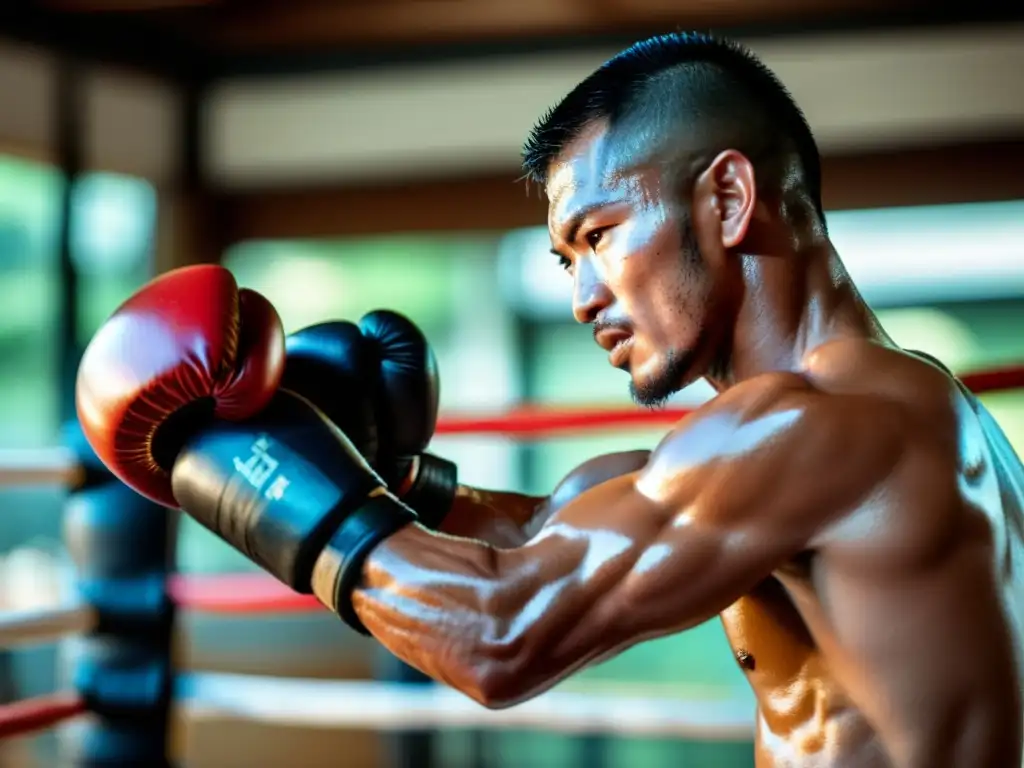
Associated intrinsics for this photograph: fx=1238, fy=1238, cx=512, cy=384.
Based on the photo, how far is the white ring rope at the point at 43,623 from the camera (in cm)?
164

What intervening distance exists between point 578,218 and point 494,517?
0.41m

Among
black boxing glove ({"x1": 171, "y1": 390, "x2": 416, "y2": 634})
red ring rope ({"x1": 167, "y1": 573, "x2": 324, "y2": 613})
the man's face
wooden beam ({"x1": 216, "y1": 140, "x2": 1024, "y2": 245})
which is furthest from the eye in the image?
wooden beam ({"x1": 216, "y1": 140, "x2": 1024, "y2": 245})

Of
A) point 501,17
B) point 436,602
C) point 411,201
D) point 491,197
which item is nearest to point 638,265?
point 436,602

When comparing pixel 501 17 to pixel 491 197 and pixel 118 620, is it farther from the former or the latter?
pixel 118 620

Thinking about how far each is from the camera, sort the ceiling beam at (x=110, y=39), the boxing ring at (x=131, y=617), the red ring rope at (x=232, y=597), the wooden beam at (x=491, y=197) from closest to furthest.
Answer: the boxing ring at (x=131, y=617), the red ring rope at (x=232, y=597), the ceiling beam at (x=110, y=39), the wooden beam at (x=491, y=197)

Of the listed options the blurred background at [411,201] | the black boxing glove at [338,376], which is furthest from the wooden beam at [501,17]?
the black boxing glove at [338,376]

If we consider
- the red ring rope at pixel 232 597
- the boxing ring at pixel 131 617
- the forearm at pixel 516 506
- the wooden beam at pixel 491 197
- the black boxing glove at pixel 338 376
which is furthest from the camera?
the wooden beam at pixel 491 197

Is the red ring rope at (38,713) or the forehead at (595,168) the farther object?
the red ring rope at (38,713)

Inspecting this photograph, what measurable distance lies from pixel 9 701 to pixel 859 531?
3180mm

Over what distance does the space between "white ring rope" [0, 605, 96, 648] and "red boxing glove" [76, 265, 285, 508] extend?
2.40 feet

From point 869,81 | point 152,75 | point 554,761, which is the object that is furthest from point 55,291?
point 869,81

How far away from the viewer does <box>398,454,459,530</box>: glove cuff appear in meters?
1.29

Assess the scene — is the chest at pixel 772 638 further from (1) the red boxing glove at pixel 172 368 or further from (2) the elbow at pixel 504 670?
(1) the red boxing glove at pixel 172 368

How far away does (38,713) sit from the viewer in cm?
160
